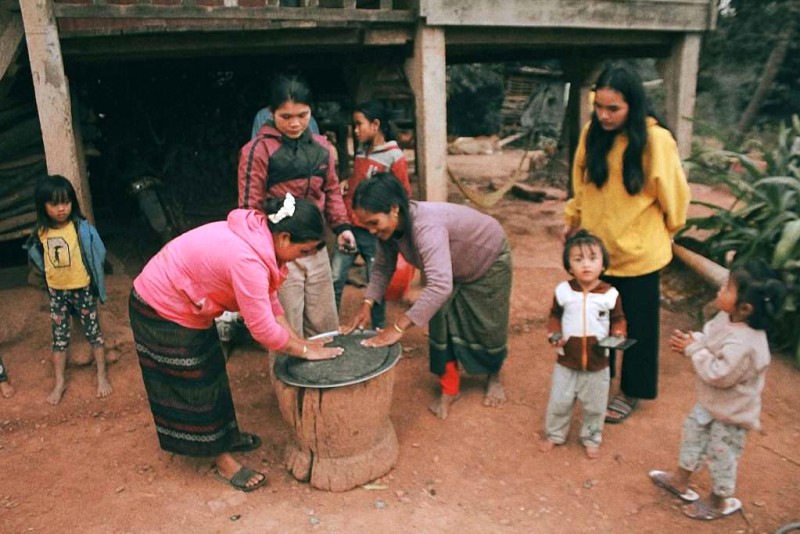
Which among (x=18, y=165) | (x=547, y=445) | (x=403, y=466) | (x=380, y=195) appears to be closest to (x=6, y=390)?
(x=18, y=165)

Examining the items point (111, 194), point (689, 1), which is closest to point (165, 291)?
point (111, 194)

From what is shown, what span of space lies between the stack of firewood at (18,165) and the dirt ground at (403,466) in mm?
933

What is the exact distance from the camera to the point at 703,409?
2.76m

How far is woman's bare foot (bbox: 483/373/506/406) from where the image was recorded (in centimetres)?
381

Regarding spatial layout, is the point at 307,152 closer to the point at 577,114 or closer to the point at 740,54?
the point at 577,114

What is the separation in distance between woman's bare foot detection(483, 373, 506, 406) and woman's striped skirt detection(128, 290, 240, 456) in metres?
1.46

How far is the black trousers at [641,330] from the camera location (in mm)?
3354

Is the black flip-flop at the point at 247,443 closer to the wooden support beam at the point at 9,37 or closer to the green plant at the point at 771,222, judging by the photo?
the wooden support beam at the point at 9,37

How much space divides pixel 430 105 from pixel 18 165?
10.6 feet

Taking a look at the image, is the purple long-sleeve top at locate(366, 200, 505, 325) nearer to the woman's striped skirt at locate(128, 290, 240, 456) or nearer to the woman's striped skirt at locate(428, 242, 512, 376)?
the woman's striped skirt at locate(428, 242, 512, 376)

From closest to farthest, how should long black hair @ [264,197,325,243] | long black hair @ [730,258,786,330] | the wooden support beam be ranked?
long black hair @ [730,258,786,330] < long black hair @ [264,197,325,243] < the wooden support beam

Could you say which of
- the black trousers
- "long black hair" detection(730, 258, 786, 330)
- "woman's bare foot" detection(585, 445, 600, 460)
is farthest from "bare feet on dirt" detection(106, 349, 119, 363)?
"long black hair" detection(730, 258, 786, 330)

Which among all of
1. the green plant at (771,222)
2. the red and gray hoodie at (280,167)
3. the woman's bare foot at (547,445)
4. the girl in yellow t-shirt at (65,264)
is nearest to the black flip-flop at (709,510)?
the woman's bare foot at (547,445)

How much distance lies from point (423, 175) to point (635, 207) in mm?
2368
